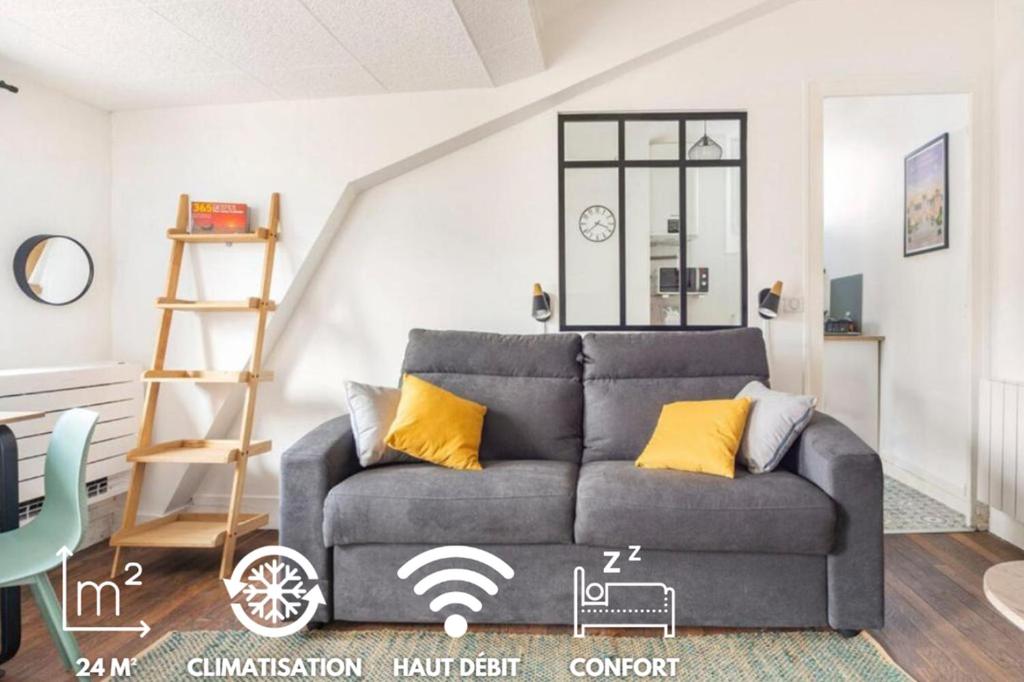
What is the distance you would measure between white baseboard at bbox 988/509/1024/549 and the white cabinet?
3.87 ft

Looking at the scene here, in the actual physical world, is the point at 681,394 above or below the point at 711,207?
below

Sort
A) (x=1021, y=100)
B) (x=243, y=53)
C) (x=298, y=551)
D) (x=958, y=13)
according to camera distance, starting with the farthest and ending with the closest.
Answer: (x=958, y=13) < (x=1021, y=100) < (x=243, y=53) < (x=298, y=551)

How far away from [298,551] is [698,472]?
55.9 inches

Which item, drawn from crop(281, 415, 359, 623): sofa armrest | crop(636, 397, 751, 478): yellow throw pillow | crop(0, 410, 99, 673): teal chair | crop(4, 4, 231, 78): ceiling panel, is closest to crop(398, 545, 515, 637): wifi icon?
crop(281, 415, 359, 623): sofa armrest

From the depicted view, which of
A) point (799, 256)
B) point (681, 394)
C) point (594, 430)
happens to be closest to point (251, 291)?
point (594, 430)

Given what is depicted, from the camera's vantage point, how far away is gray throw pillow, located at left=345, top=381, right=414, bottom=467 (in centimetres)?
231

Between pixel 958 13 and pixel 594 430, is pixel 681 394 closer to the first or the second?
pixel 594 430

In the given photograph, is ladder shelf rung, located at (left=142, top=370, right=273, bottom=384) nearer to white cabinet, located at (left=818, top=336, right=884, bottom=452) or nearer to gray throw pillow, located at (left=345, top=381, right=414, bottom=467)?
gray throw pillow, located at (left=345, top=381, right=414, bottom=467)

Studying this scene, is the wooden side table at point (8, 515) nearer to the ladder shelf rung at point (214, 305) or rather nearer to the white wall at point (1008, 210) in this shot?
the ladder shelf rung at point (214, 305)

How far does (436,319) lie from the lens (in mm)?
3131

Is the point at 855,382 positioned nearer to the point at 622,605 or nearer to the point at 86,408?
the point at 622,605

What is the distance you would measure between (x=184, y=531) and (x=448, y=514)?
4.89ft

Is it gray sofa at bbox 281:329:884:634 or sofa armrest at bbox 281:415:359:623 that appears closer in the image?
gray sofa at bbox 281:329:884:634

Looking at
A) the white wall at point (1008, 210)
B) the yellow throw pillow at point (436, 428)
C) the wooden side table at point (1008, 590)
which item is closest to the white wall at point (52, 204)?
the yellow throw pillow at point (436, 428)
